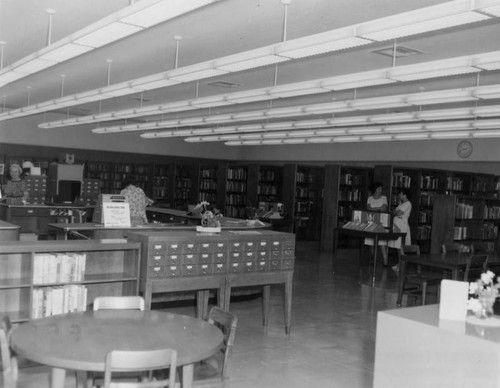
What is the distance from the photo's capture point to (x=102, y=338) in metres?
3.57

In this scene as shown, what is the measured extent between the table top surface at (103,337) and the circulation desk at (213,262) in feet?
5.29

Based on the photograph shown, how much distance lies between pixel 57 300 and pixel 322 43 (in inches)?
129

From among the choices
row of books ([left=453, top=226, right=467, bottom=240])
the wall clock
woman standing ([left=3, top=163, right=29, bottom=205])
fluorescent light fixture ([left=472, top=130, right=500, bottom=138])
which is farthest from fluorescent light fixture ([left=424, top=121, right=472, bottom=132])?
woman standing ([left=3, top=163, right=29, bottom=205])

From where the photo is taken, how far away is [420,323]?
3969mm

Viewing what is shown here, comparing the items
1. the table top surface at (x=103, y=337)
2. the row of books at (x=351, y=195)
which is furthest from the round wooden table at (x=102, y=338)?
the row of books at (x=351, y=195)

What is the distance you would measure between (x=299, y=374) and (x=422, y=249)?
10.6m

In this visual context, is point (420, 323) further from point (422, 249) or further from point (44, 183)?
point (44, 183)

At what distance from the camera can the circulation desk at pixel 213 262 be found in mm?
5879

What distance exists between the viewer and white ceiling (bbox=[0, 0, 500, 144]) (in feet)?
21.3

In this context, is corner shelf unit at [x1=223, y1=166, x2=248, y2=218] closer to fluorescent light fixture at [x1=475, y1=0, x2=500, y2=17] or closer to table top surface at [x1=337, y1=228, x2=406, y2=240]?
table top surface at [x1=337, y1=228, x2=406, y2=240]

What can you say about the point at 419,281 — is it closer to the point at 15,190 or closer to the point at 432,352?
the point at 432,352

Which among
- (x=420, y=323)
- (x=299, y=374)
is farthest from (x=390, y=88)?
(x=420, y=323)

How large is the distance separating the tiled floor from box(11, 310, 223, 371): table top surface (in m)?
1.29

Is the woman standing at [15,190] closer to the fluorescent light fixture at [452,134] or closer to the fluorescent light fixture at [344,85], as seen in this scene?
the fluorescent light fixture at [344,85]
